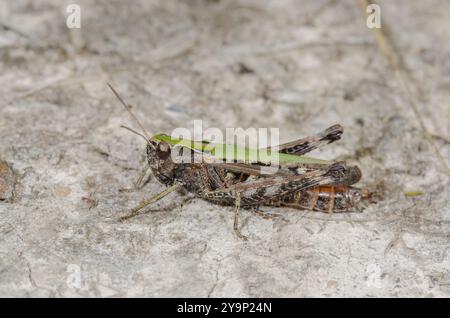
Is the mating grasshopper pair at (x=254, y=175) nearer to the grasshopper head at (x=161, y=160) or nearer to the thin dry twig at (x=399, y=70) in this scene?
the grasshopper head at (x=161, y=160)

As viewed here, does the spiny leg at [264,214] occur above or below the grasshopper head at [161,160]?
below

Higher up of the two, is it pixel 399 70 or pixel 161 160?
pixel 399 70

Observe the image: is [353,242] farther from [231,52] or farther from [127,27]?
[127,27]

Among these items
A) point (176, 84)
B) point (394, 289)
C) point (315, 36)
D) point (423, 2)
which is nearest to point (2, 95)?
point (176, 84)

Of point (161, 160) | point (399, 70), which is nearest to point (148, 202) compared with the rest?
point (161, 160)

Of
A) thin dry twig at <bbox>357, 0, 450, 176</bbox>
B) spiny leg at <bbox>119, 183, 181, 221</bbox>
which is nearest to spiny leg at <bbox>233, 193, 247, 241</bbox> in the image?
spiny leg at <bbox>119, 183, 181, 221</bbox>

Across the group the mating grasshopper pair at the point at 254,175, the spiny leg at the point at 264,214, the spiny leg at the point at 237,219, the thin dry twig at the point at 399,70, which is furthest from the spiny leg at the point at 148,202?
the thin dry twig at the point at 399,70

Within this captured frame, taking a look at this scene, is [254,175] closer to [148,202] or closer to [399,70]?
A: [148,202]
